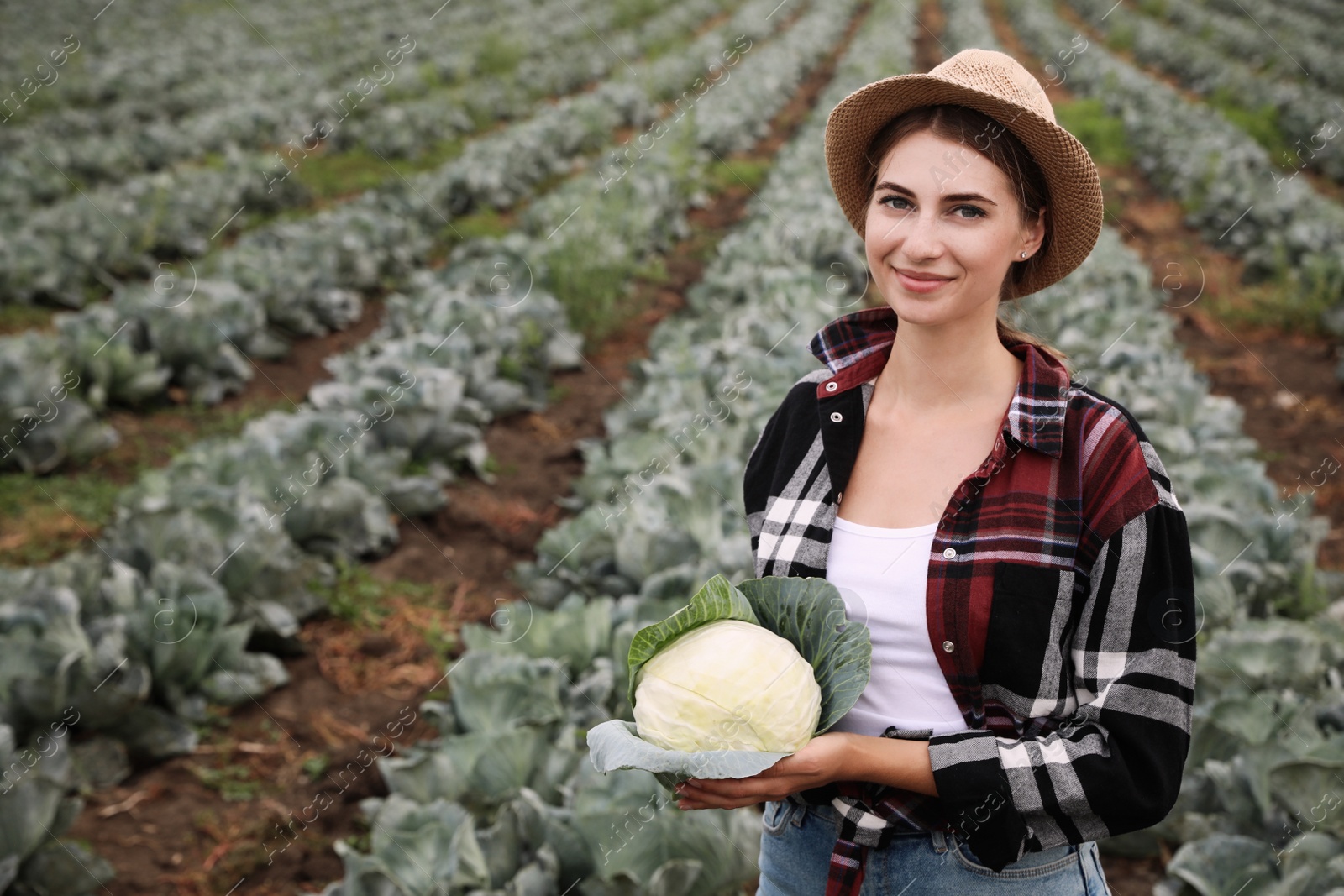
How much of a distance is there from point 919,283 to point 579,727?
84.2 inches

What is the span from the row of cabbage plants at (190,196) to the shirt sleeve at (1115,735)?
834 cm

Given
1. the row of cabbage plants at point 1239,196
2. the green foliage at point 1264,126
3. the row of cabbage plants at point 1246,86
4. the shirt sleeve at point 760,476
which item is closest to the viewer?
the shirt sleeve at point 760,476

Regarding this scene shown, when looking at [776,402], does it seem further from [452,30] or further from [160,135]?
[452,30]

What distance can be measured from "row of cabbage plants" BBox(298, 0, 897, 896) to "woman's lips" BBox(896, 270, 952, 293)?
1515 millimetres

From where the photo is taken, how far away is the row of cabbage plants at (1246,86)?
13.8 meters

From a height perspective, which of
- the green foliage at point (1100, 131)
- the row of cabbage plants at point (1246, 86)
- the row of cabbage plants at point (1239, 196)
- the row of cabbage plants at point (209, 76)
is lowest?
the row of cabbage plants at point (1246, 86)

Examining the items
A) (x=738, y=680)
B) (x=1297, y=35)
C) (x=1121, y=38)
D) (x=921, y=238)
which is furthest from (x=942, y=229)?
(x=1121, y=38)

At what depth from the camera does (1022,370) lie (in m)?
1.67

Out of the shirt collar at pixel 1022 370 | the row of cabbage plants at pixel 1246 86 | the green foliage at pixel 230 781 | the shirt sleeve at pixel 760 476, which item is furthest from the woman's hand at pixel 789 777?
the row of cabbage plants at pixel 1246 86

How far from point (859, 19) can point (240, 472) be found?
30.3 m

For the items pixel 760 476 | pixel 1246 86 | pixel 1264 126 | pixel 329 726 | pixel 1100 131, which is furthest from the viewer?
pixel 1246 86

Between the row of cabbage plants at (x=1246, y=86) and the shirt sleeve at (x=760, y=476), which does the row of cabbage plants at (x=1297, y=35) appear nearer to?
the row of cabbage plants at (x=1246, y=86)

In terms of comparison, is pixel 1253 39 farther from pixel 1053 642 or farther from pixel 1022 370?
pixel 1053 642

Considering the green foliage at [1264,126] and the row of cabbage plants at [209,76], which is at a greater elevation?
the row of cabbage plants at [209,76]
